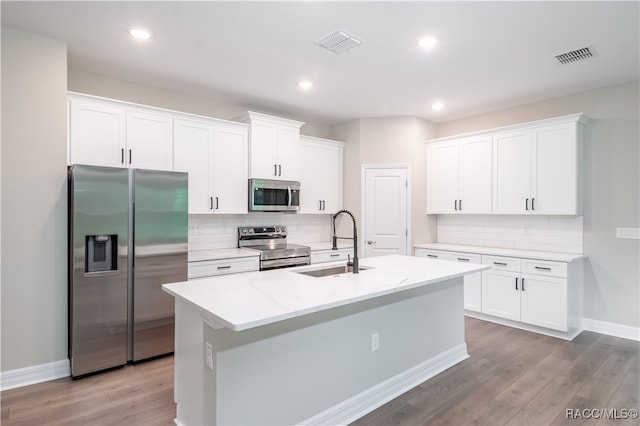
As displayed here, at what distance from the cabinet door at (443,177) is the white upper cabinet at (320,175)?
135 cm

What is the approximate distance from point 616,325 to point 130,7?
5.44 meters

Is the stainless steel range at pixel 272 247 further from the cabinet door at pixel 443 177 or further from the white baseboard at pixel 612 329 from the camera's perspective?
the white baseboard at pixel 612 329

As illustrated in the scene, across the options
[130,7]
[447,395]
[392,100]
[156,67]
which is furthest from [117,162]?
[447,395]

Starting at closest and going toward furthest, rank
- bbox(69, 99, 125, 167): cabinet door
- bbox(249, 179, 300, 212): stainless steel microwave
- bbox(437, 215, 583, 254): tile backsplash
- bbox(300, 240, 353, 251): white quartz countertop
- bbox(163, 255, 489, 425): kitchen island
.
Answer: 1. bbox(163, 255, 489, 425): kitchen island
2. bbox(69, 99, 125, 167): cabinet door
3. bbox(437, 215, 583, 254): tile backsplash
4. bbox(249, 179, 300, 212): stainless steel microwave
5. bbox(300, 240, 353, 251): white quartz countertop

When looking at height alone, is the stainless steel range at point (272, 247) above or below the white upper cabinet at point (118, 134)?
below

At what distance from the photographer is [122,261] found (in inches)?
118

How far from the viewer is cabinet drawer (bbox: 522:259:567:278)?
A: 3.72m

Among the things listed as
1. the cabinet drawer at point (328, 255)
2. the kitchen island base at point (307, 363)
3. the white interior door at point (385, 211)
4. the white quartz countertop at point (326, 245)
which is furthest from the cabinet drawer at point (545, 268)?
the white quartz countertop at point (326, 245)

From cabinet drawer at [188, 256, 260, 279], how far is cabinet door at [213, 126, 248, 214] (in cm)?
65

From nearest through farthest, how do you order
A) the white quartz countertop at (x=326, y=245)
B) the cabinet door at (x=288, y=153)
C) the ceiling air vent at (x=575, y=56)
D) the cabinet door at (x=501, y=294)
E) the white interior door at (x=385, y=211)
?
the ceiling air vent at (x=575, y=56) → the cabinet door at (x=501, y=294) → the cabinet door at (x=288, y=153) → the white quartz countertop at (x=326, y=245) → the white interior door at (x=385, y=211)

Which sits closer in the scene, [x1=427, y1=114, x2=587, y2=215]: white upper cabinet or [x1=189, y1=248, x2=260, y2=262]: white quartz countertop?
[x1=189, y1=248, x2=260, y2=262]: white quartz countertop

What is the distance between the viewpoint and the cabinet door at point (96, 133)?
3152mm

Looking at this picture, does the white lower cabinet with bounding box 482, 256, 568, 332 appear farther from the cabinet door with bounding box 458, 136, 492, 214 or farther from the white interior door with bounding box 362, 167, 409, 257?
the white interior door with bounding box 362, 167, 409, 257

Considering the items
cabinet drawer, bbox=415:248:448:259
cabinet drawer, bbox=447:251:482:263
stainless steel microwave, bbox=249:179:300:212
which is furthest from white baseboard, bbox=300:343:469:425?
stainless steel microwave, bbox=249:179:300:212
